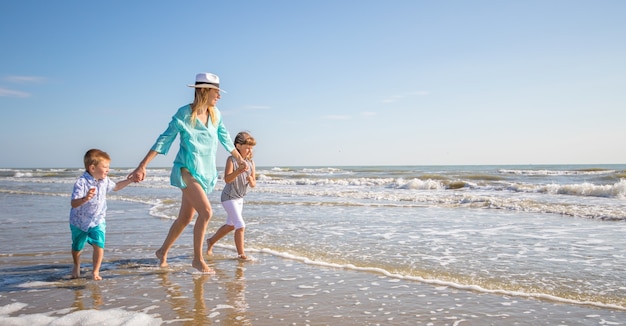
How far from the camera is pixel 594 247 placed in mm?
6414

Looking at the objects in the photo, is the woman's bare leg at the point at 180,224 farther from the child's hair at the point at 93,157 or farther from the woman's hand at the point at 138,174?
the child's hair at the point at 93,157

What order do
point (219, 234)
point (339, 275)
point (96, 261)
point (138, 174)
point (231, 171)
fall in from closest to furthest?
1. point (138, 174)
2. point (96, 261)
3. point (339, 275)
4. point (231, 171)
5. point (219, 234)

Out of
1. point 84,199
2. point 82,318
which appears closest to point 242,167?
point 84,199

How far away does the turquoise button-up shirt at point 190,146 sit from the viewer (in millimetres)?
4781

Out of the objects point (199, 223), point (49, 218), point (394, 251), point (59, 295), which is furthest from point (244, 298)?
point (49, 218)

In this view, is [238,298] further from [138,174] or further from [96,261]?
[96,261]

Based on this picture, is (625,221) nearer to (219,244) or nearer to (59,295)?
(219,244)

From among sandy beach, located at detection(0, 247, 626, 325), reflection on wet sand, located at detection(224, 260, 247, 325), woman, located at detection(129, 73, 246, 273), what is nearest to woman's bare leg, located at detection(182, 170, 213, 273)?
woman, located at detection(129, 73, 246, 273)

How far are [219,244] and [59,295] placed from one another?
3.06 metres

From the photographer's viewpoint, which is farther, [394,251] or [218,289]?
[394,251]

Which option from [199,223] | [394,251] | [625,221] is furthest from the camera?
[625,221]

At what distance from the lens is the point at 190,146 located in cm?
479

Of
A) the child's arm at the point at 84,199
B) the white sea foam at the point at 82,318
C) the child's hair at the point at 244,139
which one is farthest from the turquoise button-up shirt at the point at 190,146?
the white sea foam at the point at 82,318

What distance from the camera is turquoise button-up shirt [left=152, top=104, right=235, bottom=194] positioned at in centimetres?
478
